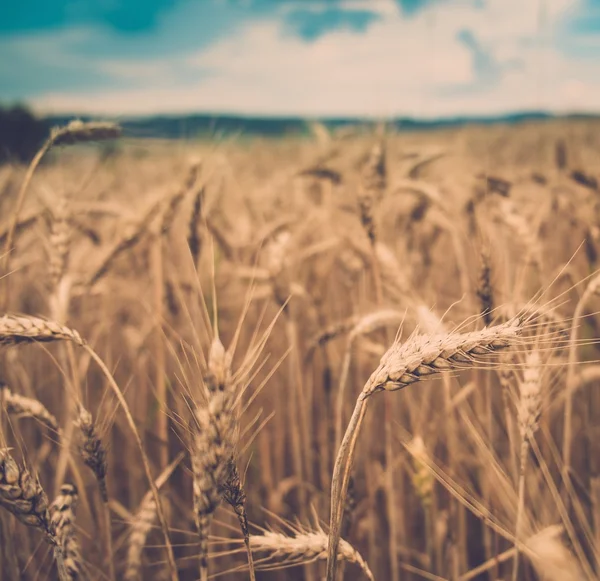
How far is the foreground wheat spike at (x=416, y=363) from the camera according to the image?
0.74 meters

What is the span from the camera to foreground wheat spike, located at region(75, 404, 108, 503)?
0.93 metres

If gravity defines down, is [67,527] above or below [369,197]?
below

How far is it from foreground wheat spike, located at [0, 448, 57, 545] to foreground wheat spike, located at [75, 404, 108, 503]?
0.11 m

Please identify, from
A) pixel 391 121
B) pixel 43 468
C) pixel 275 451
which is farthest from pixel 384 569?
pixel 391 121

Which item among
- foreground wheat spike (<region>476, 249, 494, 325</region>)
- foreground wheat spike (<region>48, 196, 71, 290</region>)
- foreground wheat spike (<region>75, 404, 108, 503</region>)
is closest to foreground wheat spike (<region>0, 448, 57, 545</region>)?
foreground wheat spike (<region>75, 404, 108, 503</region>)

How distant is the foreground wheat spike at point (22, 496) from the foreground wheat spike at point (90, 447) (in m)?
0.11

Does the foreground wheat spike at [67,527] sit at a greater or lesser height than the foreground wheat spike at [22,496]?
lesser

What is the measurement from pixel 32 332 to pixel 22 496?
28 centimetres

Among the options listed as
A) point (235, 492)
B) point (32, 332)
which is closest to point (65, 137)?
point (32, 332)

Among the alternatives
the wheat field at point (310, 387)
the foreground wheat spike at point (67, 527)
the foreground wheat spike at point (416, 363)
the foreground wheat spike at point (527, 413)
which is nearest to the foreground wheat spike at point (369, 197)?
the wheat field at point (310, 387)

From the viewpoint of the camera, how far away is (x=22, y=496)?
79cm

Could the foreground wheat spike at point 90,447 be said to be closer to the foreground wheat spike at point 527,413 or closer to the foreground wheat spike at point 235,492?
the foreground wheat spike at point 235,492

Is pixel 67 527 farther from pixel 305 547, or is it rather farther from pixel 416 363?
pixel 416 363

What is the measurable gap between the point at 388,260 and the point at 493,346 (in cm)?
87
